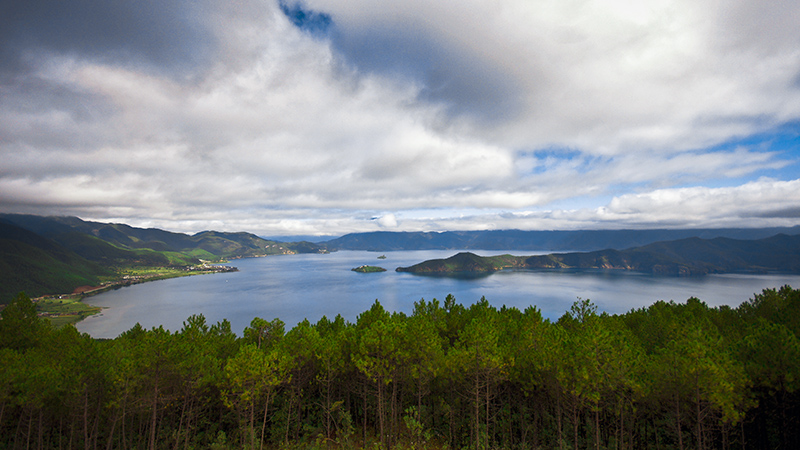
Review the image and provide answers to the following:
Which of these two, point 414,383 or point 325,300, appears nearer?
point 414,383

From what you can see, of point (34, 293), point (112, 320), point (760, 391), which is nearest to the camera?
point (760, 391)

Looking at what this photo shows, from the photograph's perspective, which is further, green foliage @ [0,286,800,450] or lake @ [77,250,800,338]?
lake @ [77,250,800,338]

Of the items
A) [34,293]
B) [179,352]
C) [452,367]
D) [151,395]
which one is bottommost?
[34,293]

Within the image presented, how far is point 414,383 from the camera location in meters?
31.2

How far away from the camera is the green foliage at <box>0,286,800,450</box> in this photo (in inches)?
872

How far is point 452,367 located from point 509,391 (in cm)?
825

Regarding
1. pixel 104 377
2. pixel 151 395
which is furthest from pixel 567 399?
pixel 104 377

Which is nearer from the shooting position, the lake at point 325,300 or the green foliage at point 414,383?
the green foliage at point 414,383

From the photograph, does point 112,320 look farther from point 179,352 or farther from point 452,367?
point 452,367

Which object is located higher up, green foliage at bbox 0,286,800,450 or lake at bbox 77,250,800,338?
green foliage at bbox 0,286,800,450

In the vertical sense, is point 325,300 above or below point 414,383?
below

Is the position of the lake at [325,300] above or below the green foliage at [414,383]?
below

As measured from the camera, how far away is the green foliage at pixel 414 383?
72.6 feet

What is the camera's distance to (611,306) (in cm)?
13775
